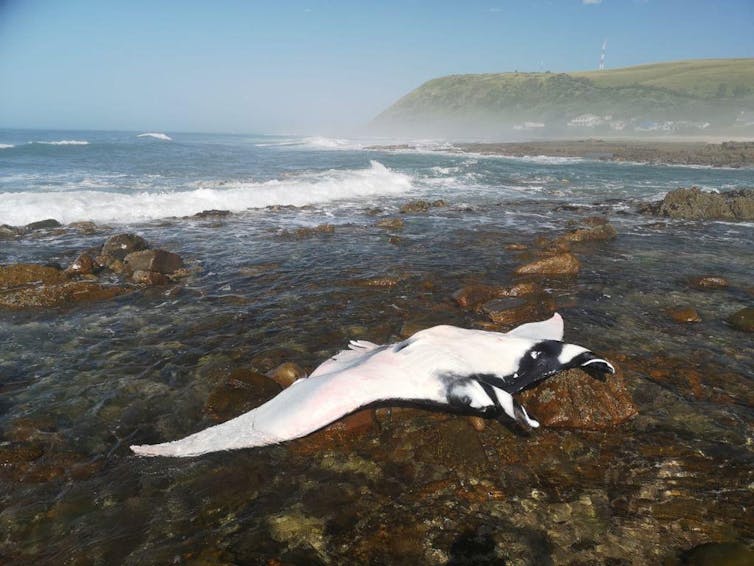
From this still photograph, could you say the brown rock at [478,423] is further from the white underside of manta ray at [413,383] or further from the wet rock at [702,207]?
the wet rock at [702,207]

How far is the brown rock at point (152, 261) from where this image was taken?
10047 millimetres

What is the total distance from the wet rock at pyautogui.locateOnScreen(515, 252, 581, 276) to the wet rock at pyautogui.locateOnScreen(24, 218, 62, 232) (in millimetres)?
16374

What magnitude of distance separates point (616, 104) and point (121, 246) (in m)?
162

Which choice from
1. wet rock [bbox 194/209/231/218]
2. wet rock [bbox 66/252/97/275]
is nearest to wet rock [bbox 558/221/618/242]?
wet rock [bbox 66/252/97/275]

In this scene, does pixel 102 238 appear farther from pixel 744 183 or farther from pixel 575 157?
pixel 575 157

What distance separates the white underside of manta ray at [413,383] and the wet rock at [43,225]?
15279 mm

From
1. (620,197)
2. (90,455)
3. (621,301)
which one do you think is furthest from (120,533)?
(620,197)

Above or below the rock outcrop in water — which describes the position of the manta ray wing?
below

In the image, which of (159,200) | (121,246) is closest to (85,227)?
(159,200)

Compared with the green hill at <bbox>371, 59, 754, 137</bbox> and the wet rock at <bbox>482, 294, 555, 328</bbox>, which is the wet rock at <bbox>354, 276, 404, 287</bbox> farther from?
the green hill at <bbox>371, 59, 754, 137</bbox>

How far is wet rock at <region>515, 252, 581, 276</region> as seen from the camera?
1058 cm

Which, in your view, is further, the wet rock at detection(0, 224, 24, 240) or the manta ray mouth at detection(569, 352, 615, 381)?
the wet rock at detection(0, 224, 24, 240)

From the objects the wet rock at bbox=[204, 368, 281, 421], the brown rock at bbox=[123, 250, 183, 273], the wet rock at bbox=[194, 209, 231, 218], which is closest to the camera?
the wet rock at bbox=[204, 368, 281, 421]

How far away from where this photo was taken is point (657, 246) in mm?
13789
